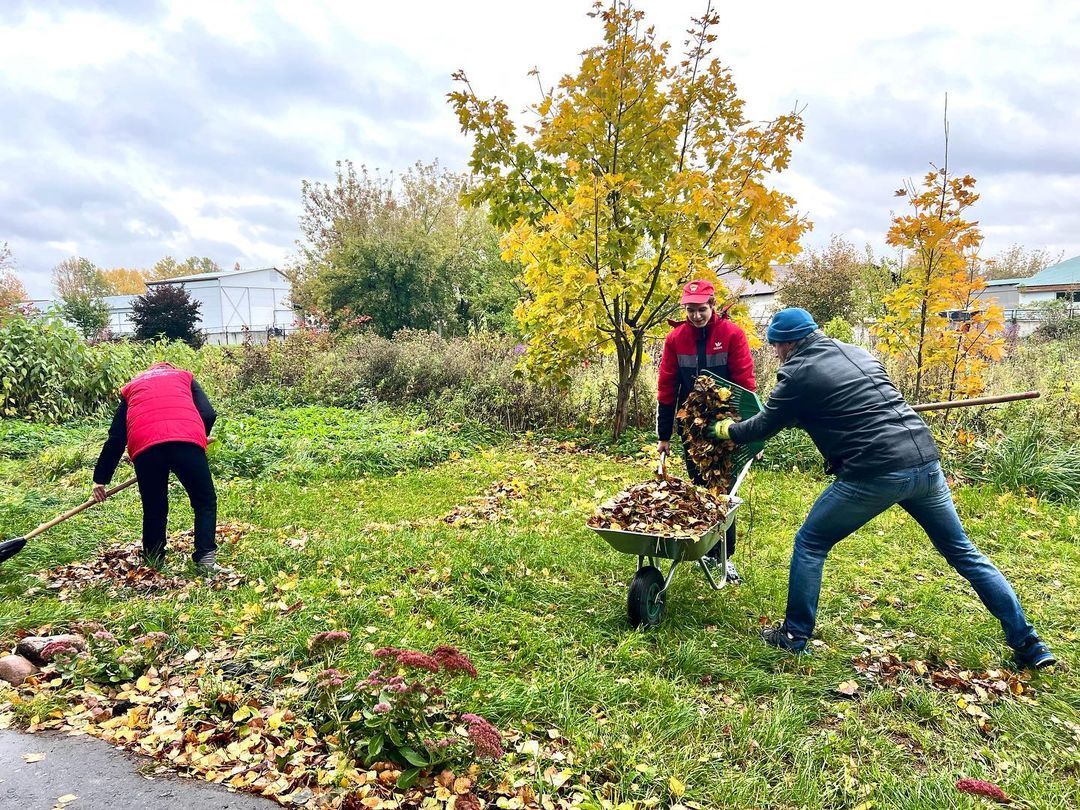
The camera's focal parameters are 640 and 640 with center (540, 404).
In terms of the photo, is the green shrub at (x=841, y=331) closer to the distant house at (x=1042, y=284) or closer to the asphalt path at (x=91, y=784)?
the asphalt path at (x=91, y=784)

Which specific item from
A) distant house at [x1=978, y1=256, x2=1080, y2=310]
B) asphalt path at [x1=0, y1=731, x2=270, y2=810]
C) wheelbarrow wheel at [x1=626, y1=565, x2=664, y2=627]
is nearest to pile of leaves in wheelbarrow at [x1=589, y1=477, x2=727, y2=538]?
wheelbarrow wheel at [x1=626, y1=565, x2=664, y2=627]

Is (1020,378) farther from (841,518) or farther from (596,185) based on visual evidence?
(841,518)

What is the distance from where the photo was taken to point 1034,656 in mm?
3268

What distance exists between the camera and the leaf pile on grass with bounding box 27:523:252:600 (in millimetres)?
4215

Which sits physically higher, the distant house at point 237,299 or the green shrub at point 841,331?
the distant house at point 237,299

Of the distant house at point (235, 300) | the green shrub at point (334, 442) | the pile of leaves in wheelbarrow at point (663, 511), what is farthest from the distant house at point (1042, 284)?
the distant house at point (235, 300)

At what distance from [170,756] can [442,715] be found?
1137 mm

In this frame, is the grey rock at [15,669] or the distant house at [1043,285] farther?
the distant house at [1043,285]

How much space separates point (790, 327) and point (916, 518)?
1196 millimetres

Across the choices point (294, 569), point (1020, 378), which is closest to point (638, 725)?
point (294, 569)

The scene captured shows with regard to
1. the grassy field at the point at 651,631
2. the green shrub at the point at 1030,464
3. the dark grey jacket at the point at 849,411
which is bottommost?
the grassy field at the point at 651,631

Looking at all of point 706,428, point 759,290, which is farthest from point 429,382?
point 759,290

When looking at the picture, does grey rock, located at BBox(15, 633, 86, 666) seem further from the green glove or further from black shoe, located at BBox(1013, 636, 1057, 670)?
black shoe, located at BBox(1013, 636, 1057, 670)

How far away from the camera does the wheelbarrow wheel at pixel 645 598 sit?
143 inches
